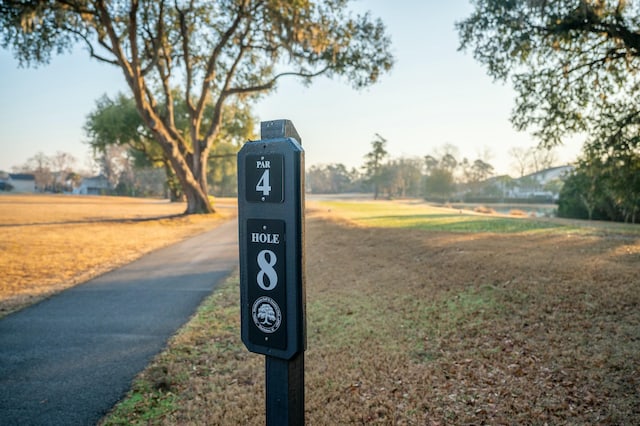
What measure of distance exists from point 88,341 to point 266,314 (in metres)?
3.74

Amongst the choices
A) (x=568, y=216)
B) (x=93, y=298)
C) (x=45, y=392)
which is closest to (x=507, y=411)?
(x=45, y=392)

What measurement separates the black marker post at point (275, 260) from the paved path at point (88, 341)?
1.98m

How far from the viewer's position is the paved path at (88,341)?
3182 mm

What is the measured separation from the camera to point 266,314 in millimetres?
1870

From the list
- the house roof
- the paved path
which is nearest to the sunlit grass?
the paved path

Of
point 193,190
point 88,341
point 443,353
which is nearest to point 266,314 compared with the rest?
point 443,353

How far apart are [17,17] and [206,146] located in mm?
11265

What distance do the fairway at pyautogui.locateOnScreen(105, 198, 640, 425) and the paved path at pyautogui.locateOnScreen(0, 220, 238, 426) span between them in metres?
0.32

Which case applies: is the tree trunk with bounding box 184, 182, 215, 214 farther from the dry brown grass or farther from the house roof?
the house roof

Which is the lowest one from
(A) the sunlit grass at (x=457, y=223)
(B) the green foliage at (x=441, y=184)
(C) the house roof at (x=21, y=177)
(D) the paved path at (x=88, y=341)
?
(D) the paved path at (x=88, y=341)

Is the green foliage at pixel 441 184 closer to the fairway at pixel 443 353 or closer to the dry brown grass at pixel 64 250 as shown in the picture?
the dry brown grass at pixel 64 250

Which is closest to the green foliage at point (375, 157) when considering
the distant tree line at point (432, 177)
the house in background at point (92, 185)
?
the distant tree line at point (432, 177)

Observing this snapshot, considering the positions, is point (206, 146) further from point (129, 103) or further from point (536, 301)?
point (536, 301)

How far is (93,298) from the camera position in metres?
6.44
